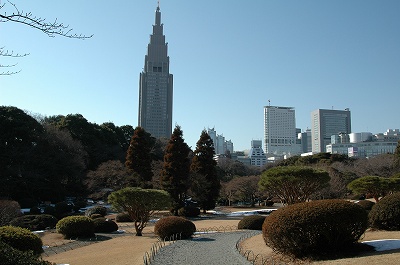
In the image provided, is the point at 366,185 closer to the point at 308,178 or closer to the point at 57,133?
the point at 308,178

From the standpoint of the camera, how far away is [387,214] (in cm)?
1391

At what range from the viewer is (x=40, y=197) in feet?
139

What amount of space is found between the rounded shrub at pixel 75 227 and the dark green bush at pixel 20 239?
8.58m

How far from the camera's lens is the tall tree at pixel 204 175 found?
38.7 m

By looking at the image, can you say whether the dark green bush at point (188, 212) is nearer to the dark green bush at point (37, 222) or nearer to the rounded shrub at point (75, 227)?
the dark green bush at point (37, 222)

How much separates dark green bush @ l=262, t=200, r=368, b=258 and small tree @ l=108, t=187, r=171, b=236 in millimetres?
13147

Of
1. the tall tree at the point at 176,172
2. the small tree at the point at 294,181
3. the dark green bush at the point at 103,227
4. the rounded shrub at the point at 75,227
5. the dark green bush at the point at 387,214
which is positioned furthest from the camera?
the tall tree at the point at 176,172

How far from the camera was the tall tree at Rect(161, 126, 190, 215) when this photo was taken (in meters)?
36.9

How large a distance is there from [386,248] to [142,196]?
49.4ft

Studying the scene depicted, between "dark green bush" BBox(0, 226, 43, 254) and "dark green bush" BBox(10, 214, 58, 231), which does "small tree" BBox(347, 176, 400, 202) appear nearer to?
"dark green bush" BBox(10, 214, 58, 231)

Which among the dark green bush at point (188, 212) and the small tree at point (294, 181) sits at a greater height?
the small tree at point (294, 181)

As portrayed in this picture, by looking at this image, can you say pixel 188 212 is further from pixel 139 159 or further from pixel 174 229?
pixel 174 229

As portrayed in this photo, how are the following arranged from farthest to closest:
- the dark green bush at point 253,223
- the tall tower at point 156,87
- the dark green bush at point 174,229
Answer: the tall tower at point 156,87 → the dark green bush at point 253,223 → the dark green bush at point 174,229

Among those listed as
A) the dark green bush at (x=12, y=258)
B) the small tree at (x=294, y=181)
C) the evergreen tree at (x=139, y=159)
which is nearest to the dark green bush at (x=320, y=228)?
the dark green bush at (x=12, y=258)
